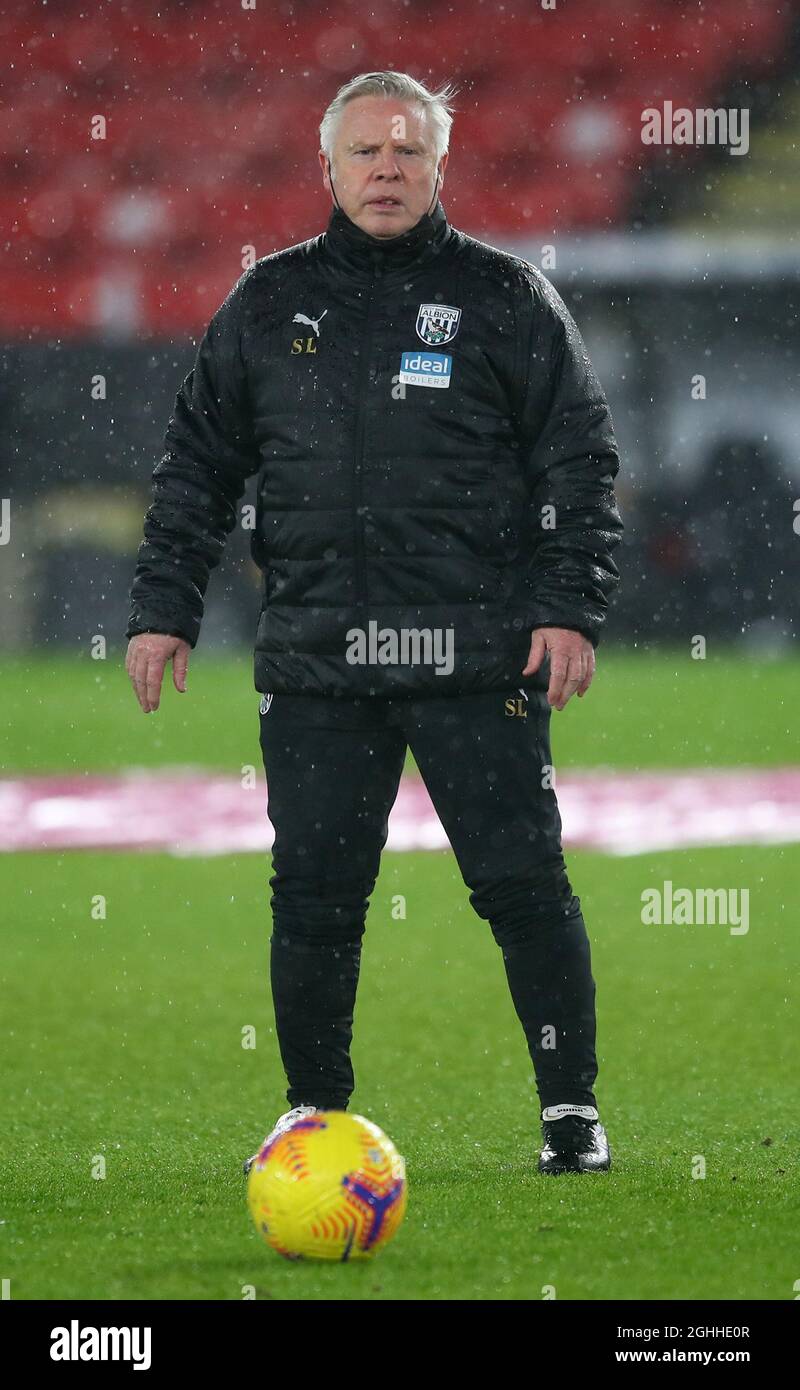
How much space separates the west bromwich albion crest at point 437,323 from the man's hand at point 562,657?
57 cm

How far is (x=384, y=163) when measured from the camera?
3.75 m

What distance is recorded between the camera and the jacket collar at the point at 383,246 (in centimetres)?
379

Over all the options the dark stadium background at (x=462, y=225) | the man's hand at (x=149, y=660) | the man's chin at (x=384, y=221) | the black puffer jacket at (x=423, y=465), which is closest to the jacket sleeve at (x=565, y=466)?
the black puffer jacket at (x=423, y=465)

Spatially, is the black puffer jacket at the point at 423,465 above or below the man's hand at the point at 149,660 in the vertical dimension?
above

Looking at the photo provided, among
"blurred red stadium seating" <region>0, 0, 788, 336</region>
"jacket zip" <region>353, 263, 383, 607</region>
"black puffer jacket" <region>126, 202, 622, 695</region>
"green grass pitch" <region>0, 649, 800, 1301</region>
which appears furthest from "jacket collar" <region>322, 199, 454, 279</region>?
"blurred red stadium seating" <region>0, 0, 788, 336</region>

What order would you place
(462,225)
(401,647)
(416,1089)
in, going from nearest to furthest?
1. (401,647)
2. (416,1089)
3. (462,225)

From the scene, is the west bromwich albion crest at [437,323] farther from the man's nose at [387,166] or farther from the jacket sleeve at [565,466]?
the man's nose at [387,166]

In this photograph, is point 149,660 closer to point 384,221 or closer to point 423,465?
point 423,465

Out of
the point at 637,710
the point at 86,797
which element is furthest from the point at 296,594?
the point at 637,710

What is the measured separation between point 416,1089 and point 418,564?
1.58 m

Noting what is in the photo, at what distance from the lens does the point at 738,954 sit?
258 inches

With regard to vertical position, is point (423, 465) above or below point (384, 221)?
below

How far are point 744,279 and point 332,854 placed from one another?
13.9m
